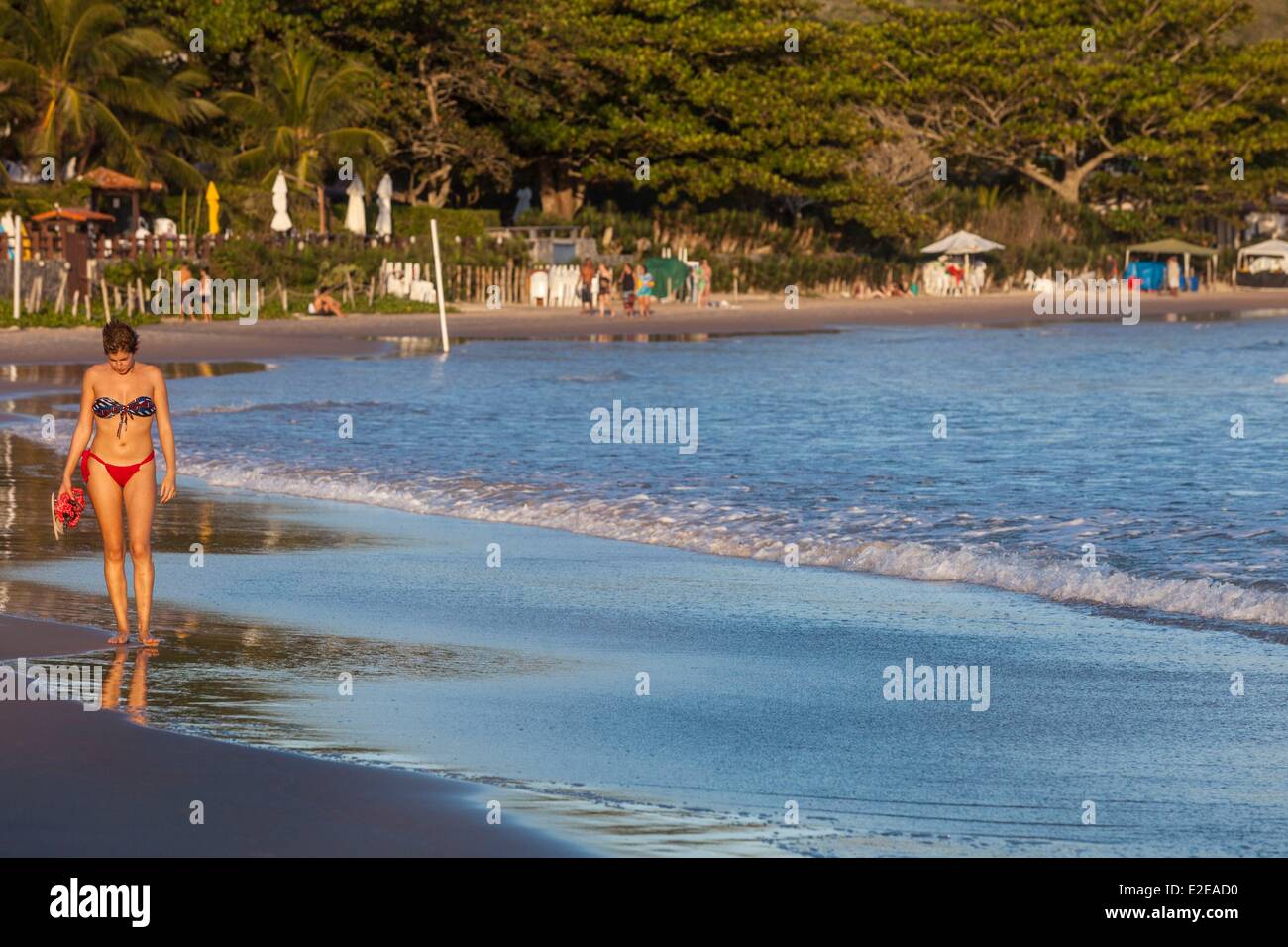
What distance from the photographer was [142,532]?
31.1 feet

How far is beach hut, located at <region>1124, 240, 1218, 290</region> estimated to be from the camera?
7631 cm

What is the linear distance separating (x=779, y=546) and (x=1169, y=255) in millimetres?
72000

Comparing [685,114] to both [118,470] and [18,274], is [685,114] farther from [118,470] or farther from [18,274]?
[118,470]

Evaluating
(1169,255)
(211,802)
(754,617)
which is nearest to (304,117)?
(1169,255)

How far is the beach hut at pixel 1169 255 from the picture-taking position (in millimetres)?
76312

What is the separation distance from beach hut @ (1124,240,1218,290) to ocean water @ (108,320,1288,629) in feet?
142

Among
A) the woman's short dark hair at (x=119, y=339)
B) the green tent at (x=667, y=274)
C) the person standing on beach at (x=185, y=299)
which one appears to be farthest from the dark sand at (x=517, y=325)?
the woman's short dark hair at (x=119, y=339)

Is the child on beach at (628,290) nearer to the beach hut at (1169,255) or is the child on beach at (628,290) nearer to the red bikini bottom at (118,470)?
the beach hut at (1169,255)

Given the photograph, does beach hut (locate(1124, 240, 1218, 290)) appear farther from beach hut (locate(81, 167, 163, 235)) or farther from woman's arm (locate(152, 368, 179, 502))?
woman's arm (locate(152, 368, 179, 502))

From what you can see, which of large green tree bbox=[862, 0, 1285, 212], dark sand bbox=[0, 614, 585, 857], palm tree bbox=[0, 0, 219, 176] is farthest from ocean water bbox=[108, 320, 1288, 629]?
large green tree bbox=[862, 0, 1285, 212]

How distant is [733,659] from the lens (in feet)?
30.0

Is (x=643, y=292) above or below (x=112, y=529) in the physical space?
above

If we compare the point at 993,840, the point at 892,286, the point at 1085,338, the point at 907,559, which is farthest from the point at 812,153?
the point at 993,840

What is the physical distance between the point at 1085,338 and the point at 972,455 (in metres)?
28.1
